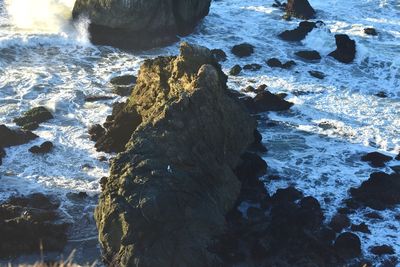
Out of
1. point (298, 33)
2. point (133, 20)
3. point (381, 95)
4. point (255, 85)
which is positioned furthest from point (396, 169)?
point (133, 20)

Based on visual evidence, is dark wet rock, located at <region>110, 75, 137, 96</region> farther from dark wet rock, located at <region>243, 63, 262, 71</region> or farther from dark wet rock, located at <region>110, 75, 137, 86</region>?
dark wet rock, located at <region>243, 63, 262, 71</region>

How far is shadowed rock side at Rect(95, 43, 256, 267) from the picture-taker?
1558 cm

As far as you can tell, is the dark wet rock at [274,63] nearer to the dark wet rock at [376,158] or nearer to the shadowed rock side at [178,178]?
the dark wet rock at [376,158]

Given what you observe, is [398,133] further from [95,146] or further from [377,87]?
[95,146]

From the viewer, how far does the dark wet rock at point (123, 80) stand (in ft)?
89.7

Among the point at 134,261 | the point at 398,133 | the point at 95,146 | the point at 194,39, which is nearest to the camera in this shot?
the point at 134,261

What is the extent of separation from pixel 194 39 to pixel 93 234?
18.3 m

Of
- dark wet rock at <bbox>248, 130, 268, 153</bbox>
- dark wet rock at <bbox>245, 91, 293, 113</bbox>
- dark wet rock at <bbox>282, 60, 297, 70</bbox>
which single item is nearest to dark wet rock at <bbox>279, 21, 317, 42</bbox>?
dark wet rock at <bbox>282, 60, 297, 70</bbox>

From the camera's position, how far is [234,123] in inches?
771

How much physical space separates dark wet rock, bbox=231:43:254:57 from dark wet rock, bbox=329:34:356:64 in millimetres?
4156

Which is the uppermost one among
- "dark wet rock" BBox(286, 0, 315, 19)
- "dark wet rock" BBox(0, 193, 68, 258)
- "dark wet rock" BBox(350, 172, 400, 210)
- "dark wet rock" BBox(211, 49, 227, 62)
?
"dark wet rock" BBox(286, 0, 315, 19)

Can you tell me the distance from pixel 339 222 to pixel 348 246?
3.81 ft

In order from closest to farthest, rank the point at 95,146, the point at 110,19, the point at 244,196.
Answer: the point at 244,196 < the point at 95,146 < the point at 110,19

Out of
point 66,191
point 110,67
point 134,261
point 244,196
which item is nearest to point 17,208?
point 66,191
